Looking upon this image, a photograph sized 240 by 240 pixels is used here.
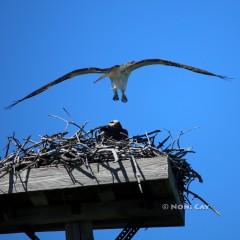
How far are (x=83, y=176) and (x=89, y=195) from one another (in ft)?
0.60

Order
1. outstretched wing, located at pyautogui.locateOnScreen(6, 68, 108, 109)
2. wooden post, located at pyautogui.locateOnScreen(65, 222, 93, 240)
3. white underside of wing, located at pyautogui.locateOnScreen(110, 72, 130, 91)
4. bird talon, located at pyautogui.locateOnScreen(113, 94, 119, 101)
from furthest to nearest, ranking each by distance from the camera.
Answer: white underside of wing, located at pyautogui.locateOnScreen(110, 72, 130, 91) → bird talon, located at pyautogui.locateOnScreen(113, 94, 119, 101) → outstretched wing, located at pyautogui.locateOnScreen(6, 68, 108, 109) → wooden post, located at pyautogui.locateOnScreen(65, 222, 93, 240)

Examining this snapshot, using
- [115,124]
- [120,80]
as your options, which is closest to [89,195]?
[115,124]

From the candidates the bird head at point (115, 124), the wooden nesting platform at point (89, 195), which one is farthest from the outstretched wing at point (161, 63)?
the wooden nesting platform at point (89, 195)

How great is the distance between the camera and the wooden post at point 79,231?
367 cm

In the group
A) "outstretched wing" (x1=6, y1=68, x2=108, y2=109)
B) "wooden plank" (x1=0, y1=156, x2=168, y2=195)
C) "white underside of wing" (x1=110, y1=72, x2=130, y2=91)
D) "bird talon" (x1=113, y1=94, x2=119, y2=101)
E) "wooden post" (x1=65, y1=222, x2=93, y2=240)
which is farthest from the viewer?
"white underside of wing" (x1=110, y1=72, x2=130, y2=91)

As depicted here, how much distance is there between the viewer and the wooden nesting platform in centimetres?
360

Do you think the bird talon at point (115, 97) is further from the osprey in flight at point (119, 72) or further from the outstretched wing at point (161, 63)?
the outstretched wing at point (161, 63)

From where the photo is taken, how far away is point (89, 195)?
3803mm

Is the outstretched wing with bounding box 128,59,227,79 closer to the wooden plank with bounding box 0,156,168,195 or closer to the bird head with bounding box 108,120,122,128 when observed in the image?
the bird head with bounding box 108,120,122,128

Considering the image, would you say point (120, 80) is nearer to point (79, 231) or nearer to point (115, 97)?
point (115, 97)

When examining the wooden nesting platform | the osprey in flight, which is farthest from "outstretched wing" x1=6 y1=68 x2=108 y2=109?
the wooden nesting platform

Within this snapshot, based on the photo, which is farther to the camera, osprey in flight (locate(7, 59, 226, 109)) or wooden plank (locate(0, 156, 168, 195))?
osprey in flight (locate(7, 59, 226, 109))

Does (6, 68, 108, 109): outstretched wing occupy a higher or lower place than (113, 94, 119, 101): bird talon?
lower

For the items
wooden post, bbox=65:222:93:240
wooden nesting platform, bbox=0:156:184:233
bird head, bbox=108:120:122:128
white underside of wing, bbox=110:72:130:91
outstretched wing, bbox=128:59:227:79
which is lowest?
wooden post, bbox=65:222:93:240
